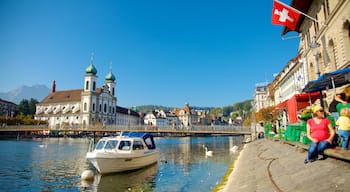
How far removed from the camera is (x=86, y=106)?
11694cm

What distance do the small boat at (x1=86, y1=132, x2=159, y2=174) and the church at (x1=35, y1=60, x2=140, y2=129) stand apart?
88.4 m

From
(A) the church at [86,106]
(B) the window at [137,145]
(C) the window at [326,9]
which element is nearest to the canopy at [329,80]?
(C) the window at [326,9]

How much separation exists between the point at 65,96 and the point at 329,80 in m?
141

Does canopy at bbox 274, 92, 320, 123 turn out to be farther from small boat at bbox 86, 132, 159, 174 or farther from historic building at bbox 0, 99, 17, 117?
historic building at bbox 0, 99, 17, 117

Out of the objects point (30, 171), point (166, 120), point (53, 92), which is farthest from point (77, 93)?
point (30, 171)

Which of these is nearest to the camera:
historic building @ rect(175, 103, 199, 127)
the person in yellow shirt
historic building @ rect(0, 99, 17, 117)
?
the person in yellow shirt

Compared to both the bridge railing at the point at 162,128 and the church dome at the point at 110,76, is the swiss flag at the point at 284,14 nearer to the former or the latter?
the bridge railing at the point at 162,128

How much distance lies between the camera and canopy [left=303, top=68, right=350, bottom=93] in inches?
470

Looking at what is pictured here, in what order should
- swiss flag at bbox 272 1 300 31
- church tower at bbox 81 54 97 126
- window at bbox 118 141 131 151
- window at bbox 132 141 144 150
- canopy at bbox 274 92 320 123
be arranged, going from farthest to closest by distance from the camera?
church tower at bbox 81 54 97 126, window at bbox 132 141 144 150, window at bbox 118 141 131 151, swiss flag at bbox 272 1 300 31, canopy at bbox 274 92 320 123

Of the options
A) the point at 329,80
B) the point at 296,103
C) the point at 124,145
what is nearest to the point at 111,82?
the point at 124,145

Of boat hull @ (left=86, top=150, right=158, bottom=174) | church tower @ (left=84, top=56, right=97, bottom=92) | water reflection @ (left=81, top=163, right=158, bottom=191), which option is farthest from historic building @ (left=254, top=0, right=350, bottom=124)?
church tower @ (left=84, top=56, right=97, bottom=92)

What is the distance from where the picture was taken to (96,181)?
18516 millimetres

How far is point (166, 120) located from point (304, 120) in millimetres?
158341

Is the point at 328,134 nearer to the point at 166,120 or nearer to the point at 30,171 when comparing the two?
the point at 30,171
